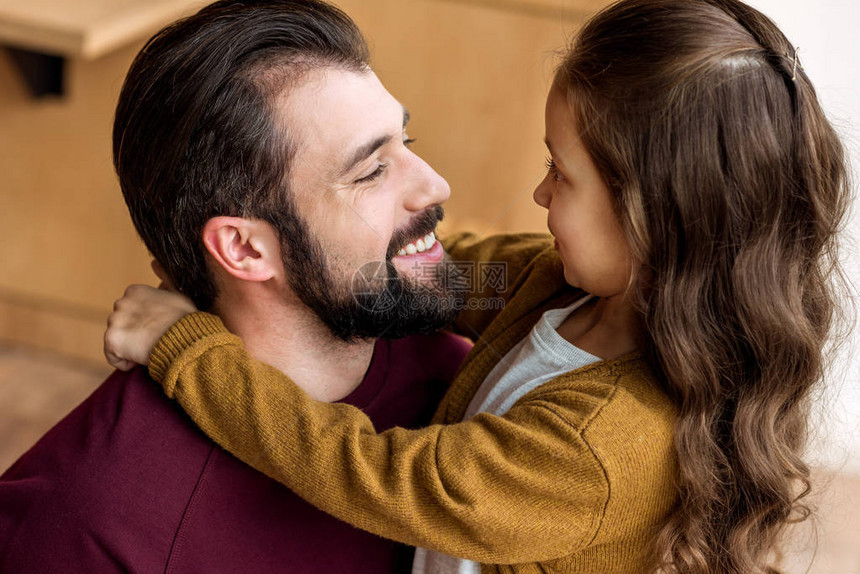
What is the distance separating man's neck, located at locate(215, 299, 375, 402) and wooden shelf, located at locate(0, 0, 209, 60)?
48.4 inches

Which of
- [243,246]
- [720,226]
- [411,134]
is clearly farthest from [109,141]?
[720,226]

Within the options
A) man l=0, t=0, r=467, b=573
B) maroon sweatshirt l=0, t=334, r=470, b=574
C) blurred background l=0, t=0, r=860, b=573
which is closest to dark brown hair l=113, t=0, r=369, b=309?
man l=0, t=0, r=467, b=573

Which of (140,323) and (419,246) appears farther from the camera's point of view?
(419,246)

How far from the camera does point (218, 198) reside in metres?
1.07

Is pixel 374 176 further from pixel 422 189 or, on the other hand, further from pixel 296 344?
pixel 296 344

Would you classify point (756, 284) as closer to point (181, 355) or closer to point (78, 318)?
point (181, 355)

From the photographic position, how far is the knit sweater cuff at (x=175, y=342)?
987 mm

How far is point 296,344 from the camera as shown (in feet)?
3.74

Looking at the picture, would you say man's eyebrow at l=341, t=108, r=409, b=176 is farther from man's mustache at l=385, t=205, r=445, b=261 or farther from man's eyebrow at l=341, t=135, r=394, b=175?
man's mustache at l=385, t=205, r=445, b=261

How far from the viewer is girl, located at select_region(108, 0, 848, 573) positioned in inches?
33.7

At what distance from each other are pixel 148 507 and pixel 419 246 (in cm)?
45

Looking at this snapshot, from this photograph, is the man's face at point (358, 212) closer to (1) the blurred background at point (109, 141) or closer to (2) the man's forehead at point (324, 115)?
(2) the man's forehead at point (324, 115)

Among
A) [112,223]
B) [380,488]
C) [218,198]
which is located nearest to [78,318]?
[112,223]

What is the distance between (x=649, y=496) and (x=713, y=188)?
0.31 meters
